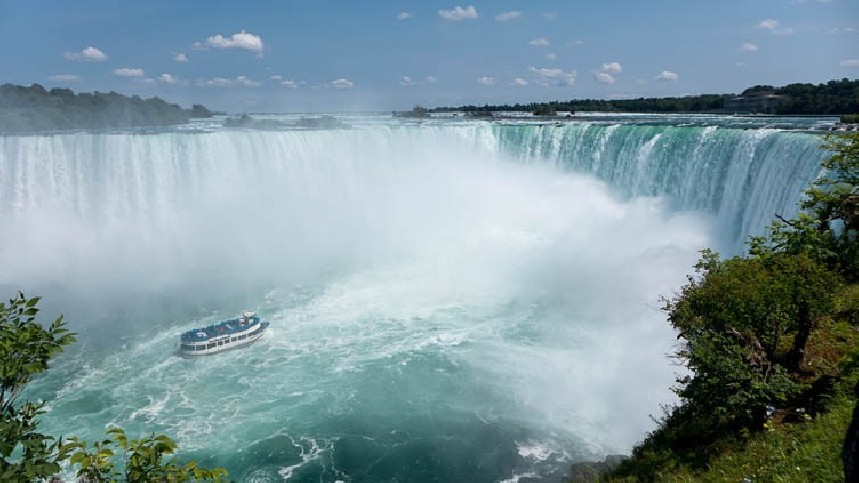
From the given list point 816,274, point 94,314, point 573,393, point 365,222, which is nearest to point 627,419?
point 573,393

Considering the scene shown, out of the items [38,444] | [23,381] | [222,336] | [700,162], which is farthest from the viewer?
[700,162]

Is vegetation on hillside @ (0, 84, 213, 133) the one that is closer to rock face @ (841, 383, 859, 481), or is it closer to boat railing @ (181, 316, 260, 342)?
boat railing @ (181, 316, 260, 342)

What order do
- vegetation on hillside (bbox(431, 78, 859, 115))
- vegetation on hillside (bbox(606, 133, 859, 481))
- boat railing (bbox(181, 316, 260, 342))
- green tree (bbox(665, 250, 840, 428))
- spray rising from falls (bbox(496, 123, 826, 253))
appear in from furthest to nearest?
vegetation on hillside (bbox(431, 78, 859, 115))
spray rising from falls (bbox(496, 123, 826, 253))
boat railing (bbox(181, 316, 260, 342))
green tree (bbox(665, 250, 840, 428))
vegetation on hillside (bbox(606, 133, 859, 481))

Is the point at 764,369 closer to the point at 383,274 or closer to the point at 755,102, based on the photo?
the point at 383,274

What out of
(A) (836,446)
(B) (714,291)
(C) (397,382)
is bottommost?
(C) (397,382)

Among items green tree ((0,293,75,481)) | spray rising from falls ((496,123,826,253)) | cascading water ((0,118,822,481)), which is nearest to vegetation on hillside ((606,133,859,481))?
cascading water ((0,118,822,481))

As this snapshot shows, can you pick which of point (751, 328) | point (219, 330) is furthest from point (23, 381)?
point (219, 330)

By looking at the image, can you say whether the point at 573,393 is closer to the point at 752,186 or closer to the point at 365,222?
the point at 752,186
